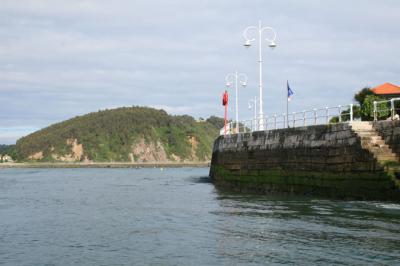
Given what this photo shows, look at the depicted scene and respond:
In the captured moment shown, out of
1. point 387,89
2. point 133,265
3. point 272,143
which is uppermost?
point 387,89

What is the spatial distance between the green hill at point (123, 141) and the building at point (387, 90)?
4611 inches

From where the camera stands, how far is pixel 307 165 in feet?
103

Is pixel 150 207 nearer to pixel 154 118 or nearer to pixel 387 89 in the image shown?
pixel 387 89

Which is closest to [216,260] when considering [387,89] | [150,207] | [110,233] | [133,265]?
[133,265]

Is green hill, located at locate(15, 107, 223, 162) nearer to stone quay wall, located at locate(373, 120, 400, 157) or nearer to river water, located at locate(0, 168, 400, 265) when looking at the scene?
river water, located at locate(0, 168, 400, 265)

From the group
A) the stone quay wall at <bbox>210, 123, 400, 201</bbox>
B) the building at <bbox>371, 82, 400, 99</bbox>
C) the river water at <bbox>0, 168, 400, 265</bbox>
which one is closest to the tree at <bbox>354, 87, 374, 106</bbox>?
the building at <bbox>371, 82, 400, 99</bbox>

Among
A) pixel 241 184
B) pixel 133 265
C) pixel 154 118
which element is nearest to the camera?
pixel 133 265

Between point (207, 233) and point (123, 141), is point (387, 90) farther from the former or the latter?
point (123, 141)

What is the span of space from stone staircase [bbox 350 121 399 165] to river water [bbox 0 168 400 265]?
1994 mm

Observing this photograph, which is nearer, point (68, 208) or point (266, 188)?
point (68, 208)

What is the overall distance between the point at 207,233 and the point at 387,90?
38.8 metres

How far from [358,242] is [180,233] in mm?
5831

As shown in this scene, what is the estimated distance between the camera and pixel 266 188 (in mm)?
35656

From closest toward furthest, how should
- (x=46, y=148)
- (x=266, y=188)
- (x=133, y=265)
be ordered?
(x=133, y=265)
(x=266, y=188)
(x=46, y=148)
